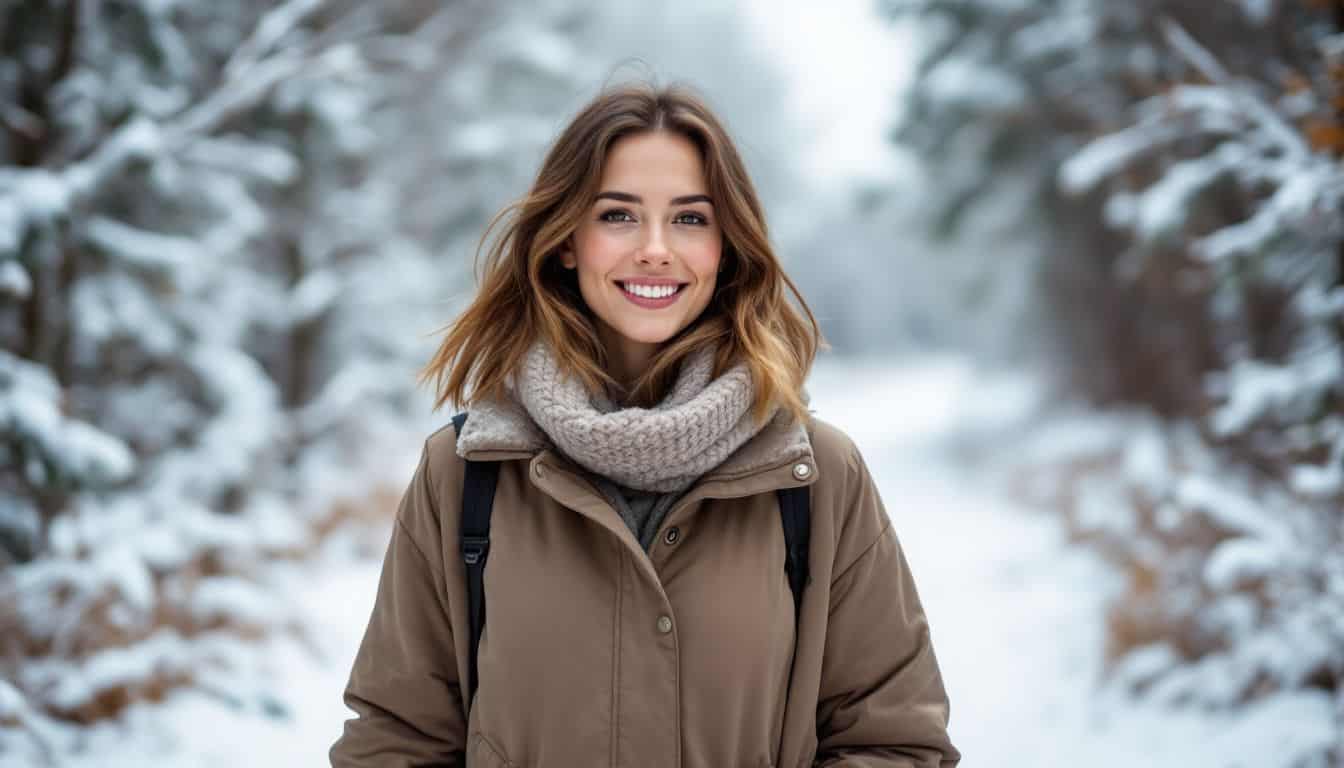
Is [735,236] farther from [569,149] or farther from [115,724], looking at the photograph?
[115,724]

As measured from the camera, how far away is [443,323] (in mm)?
7652

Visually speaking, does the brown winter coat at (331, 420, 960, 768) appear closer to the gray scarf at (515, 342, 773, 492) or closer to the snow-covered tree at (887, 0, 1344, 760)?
the gray scarf at (515, 342, 773, 492)

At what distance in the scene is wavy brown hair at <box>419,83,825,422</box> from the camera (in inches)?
73.0

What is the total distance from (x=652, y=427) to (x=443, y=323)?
624 centimetres

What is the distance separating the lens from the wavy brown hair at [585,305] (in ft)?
6.09

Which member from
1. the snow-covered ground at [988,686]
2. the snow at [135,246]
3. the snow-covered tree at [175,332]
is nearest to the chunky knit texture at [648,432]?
the snow-covered tree at [175,332]

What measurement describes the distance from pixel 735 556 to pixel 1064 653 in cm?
501

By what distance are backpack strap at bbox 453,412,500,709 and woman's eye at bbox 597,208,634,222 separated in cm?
52

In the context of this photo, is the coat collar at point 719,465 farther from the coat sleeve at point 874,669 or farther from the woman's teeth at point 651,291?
the woman's teeth at point 651,291

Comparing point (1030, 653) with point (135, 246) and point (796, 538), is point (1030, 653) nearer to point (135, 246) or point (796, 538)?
point (796, 538)

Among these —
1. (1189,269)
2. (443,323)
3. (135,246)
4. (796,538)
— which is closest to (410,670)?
(796,538)

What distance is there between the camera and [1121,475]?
340 inches

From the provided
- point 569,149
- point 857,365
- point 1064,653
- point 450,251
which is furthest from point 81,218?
point 857,365

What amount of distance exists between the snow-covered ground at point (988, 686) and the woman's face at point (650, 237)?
329 cm
